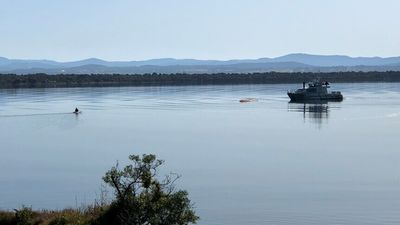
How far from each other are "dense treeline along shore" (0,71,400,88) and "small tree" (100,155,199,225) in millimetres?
115131

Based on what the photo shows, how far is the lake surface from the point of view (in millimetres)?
18078

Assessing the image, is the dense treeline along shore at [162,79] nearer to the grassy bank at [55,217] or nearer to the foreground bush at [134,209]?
the grassy bank at [55,217]

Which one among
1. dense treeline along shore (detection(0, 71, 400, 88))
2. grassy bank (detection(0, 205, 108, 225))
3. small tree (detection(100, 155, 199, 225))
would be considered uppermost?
small tree (detection(100, 155, 199, 225))

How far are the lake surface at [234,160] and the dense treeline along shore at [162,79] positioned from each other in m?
81.9

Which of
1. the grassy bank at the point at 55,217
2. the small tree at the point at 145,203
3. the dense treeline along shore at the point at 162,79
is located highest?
the small tree at the point at 145,203

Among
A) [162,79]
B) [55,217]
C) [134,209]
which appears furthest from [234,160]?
[162,79]

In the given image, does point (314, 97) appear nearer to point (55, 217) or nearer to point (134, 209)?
point (55, 217)

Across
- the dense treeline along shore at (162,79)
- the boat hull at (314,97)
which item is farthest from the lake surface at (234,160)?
the dense treeline along shore at (162,79)

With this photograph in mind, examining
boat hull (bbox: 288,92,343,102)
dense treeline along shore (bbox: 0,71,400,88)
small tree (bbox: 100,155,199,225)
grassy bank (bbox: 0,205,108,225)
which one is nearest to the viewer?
small tree (bbox: 100,155,199,225)

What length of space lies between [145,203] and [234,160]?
1412 centimetres

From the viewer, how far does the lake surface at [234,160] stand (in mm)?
18078

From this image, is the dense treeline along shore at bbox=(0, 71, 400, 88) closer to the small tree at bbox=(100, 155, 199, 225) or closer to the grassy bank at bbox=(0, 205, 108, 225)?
the grassy bank at bbox=(0, 205, 108, 225)

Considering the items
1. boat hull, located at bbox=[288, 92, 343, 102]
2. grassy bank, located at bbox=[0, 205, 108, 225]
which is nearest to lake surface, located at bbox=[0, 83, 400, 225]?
grassy bank, located at bbox=[0, 205, 108, 225]

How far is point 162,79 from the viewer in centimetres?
14788
